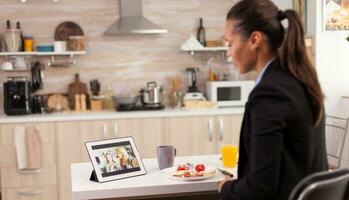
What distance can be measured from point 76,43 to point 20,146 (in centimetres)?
114

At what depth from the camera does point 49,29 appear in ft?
15.5

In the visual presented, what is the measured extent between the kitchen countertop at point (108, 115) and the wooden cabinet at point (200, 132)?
47mm

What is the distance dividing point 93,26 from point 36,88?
83 centimetres

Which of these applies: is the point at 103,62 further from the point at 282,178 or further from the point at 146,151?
the point at 282,178

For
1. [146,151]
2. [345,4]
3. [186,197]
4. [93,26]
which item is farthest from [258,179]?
[93,26]

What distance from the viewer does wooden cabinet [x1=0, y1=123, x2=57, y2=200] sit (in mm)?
4164

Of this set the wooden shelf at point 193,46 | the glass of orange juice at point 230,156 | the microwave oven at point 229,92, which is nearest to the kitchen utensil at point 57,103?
the wooden shelf at point 193,46

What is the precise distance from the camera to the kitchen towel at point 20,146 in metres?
4.12

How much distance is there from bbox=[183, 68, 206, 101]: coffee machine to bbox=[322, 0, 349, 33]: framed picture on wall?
132 centimetres

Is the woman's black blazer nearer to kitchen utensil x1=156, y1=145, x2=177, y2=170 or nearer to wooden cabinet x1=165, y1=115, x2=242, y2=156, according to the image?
kitchen utensil x1=156, y1=145, x2=177, y2=170

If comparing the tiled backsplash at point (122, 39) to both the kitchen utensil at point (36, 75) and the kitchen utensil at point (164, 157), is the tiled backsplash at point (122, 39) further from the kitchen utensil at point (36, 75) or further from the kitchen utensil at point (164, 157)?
the kitchen utensil at point (164, 157)

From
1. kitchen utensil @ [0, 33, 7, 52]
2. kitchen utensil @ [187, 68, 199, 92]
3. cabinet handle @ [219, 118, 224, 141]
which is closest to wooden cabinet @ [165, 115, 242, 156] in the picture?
cabinet handle @ [219, 118, 224, 141]

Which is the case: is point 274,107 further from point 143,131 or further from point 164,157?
point 143,131

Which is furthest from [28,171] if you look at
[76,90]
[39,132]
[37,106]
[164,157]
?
[164,157]
